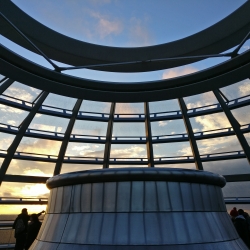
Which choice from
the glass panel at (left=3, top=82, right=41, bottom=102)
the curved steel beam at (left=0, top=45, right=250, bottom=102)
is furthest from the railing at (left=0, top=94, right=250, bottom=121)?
the curved steel beam at (left=0, top=45, right=250, bottom=102)

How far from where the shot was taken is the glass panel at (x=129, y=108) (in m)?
17.8

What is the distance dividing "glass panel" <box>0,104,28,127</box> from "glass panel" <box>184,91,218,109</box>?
10.4m

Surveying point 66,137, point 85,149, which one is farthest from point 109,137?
point 66,137

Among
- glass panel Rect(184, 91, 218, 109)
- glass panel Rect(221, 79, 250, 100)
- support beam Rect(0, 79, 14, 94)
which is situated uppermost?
glass panel Rect(184, 91, 218, 109)

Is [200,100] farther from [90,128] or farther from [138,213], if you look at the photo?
[138,213]

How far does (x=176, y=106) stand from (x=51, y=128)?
845 cm

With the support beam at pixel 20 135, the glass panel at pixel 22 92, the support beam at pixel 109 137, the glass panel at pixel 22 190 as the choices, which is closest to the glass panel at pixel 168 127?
the support beam at pixel 109 137

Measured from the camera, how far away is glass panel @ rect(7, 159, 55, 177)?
17.5 meters

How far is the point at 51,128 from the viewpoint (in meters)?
17.5

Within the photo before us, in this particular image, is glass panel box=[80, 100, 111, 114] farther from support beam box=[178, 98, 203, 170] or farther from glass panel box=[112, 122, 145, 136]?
support beam box=[178, 98, 203, 170]

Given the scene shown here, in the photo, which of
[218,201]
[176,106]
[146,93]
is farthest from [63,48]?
[218,201]

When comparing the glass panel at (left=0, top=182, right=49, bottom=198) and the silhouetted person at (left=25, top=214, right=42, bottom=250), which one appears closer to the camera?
the silhouetted person at (left=25, top=214, right=42, bottom=250)

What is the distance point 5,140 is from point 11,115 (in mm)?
1764

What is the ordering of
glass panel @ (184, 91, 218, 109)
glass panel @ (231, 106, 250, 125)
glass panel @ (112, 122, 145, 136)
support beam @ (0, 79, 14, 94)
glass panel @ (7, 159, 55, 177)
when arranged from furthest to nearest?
1. glass panel @ (112, 122, 145, 136)
2. glass panel @ (7, 159, 55, 177)
3. glass panel @ (184, 91, 218, 109)
4. glass panel @ (231, 106, 250, 125)
5. support beam @ (0, 79, 14, 94)
